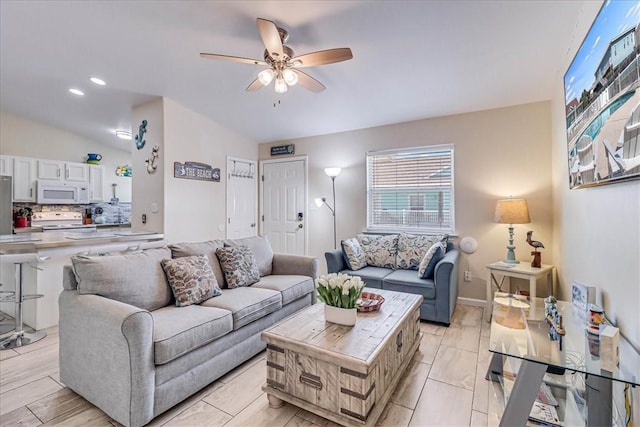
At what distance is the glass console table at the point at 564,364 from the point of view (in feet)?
4.07

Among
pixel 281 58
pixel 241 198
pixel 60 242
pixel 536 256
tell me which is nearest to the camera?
pixel 281 58

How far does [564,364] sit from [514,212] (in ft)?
7.21

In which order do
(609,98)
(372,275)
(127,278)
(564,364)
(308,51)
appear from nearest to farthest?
1. (564,364)
2. (609,98)
3. (127,278)
4. (308,51)
5. (372,275)

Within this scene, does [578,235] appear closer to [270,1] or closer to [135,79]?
[270,1]

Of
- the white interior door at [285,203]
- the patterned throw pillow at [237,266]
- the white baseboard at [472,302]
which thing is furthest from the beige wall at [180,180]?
the white baseboard at [472,302]

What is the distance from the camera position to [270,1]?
2.26 meters

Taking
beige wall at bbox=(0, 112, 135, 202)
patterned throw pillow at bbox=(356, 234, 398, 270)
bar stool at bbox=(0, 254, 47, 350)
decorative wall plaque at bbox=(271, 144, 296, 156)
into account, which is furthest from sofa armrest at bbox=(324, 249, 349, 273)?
beige wall at bbox=(0, 112, 135, 202)

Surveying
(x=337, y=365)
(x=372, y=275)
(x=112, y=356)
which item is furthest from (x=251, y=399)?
(x=372, y=275)

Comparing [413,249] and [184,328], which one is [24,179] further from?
[413,249]

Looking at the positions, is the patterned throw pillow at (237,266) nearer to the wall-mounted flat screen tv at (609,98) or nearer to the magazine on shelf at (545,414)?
the magazine on shelf at (545,414)

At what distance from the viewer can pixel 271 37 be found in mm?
2154

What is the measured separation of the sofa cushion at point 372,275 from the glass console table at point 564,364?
5.34ft

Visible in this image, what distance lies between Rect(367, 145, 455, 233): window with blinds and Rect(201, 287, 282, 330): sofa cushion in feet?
7.51

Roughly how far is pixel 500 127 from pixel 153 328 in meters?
3.99
